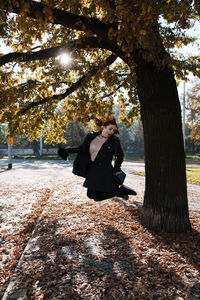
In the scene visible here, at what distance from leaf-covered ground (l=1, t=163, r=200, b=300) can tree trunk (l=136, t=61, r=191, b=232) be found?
0.39m

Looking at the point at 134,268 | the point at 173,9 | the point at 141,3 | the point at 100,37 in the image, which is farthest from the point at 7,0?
the point at 134,268

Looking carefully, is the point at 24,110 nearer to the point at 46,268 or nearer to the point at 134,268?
the point at 46,268

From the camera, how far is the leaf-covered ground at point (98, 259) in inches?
114

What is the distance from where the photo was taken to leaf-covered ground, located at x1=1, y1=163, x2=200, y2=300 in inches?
114

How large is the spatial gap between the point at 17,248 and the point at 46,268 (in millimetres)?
1306

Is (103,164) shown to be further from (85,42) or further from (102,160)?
(85,42)

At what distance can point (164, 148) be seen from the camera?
4.80 m

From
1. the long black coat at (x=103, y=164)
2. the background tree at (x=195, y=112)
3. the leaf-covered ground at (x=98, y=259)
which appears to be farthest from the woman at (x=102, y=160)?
the background tree at (x=195, y=112)

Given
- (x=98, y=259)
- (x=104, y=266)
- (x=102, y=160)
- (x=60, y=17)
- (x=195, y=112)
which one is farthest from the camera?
(x=195, y=112)

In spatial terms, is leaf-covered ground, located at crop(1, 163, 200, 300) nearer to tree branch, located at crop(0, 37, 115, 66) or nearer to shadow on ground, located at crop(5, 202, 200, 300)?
shadow on ground, located at crop(5, 202, 200, 300)

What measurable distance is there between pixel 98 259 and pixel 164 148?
238 centimetres

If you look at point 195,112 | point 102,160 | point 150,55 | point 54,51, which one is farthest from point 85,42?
point 195,112

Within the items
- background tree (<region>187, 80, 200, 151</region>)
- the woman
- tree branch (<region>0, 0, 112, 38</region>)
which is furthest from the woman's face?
background tree (<region>187, 80, 200, 151</region>)

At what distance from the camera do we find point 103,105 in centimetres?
870
